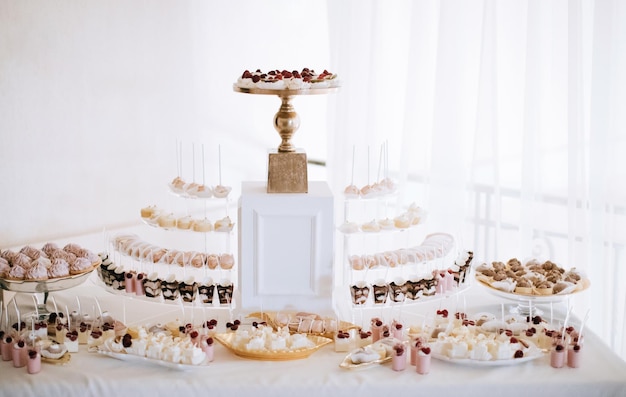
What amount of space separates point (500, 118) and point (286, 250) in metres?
1.99

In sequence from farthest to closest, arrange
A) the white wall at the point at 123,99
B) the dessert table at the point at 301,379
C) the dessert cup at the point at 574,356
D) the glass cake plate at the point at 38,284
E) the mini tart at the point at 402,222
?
the white wall at the point at 123,99 < the mini tart at the point at 402,222 < the glass cake plate at the point at 38,284 < the dessert cup at the point at 574,356 < the dessert table at the point at 301,379

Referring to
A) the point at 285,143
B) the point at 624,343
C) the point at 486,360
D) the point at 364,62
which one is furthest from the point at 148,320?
the point at 364,62

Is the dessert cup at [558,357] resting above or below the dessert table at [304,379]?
above

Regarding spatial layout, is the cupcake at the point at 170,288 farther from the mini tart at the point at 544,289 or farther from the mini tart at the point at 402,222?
the mini tart at the point at 544,289

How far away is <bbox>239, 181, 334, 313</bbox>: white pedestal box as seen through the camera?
299 centimetres

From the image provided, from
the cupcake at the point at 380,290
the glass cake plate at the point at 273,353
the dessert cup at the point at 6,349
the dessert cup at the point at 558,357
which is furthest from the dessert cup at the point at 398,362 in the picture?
the dessert cup at the point at 6,349

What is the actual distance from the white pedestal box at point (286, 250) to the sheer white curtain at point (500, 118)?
158 centimetres

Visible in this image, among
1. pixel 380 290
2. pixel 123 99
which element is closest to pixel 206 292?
pixel 380 290

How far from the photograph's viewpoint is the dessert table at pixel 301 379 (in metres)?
2.51

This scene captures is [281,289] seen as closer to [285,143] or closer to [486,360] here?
[285,143]

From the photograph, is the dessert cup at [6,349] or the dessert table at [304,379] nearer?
the dessert table at [304,379]

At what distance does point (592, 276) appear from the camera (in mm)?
3938

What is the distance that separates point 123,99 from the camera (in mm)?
4746

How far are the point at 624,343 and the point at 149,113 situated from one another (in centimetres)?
296
